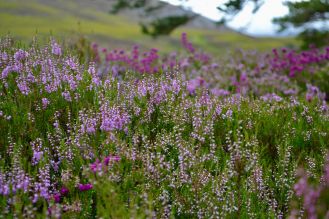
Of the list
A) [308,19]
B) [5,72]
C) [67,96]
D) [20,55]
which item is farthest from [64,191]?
[308,19]

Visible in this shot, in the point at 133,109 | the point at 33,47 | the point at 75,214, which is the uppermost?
the point at 33,47

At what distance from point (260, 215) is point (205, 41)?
107ft

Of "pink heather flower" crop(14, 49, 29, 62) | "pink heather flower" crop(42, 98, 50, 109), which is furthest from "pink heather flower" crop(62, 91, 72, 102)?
"pink heather flower" crop(14, 49, 29, 62)

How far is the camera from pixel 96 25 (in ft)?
116

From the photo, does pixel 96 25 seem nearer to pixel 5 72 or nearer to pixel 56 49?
pixel 56 49

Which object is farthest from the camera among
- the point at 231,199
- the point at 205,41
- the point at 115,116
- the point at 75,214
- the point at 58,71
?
the point at 205,41

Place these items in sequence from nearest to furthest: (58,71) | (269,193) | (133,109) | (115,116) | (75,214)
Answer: (75,214)
(269,193)
(115,116)
(133,109)
(58,71)

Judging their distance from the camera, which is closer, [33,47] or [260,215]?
[260,215]

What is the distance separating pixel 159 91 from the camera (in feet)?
14.5

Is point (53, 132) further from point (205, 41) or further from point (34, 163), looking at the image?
point (205, 41)

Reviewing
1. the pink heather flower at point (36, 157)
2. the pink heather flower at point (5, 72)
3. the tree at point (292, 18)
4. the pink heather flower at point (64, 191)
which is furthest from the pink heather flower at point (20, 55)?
the tree at point (292, 18)

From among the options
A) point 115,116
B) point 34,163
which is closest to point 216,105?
point 115,116

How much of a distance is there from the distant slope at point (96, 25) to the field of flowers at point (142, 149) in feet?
68.9

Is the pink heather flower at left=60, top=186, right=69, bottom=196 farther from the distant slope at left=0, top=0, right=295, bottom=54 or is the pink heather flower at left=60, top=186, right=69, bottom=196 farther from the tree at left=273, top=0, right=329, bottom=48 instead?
the distant slope at left=0, top=0, right=295, bottom=54
